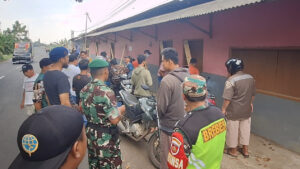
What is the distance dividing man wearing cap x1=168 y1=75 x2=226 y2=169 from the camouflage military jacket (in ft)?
3.32

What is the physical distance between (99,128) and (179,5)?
7.48 m

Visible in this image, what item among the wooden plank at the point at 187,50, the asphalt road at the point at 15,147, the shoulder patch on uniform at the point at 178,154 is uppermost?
the wooden plank at the point at 187,50

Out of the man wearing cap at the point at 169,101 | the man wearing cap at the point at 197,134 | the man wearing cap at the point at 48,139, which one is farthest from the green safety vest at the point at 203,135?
the man wearing cap at the point at 169,101

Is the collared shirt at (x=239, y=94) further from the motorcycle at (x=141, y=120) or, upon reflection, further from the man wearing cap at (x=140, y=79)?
the man wearing cap at (x=140, y=79)

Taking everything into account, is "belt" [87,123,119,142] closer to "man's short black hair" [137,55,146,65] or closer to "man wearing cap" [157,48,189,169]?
"man wearing cap" [157,48,189,169]

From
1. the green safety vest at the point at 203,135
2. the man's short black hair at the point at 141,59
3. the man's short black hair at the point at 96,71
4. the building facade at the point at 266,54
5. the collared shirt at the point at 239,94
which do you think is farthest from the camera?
the man's short black hair at the point at 141,59

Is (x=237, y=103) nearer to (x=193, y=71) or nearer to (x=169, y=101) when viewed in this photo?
(x=169, y=101)

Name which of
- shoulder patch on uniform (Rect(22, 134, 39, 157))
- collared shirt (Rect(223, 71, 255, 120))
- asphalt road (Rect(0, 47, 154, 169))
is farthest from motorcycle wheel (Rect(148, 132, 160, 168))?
shoulder patch on uniform (Rect(22, 134, 39, 157))

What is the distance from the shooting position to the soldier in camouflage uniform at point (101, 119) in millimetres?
2316

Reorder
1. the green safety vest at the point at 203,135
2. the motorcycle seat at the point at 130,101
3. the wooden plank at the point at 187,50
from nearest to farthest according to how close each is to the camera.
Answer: the green safety vest at the point at 203,135 → the motorcycle seat at the point at 130,101 → the wooden plank at the point at 187,50

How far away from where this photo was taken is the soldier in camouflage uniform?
2316 millimetres

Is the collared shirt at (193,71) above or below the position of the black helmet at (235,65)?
below

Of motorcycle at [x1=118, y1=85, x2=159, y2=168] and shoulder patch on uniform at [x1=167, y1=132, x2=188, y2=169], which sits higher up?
shoulder patch on uniform at [x1=167, y1=132, x2=188, y2=169]

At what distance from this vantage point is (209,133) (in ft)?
5.00
